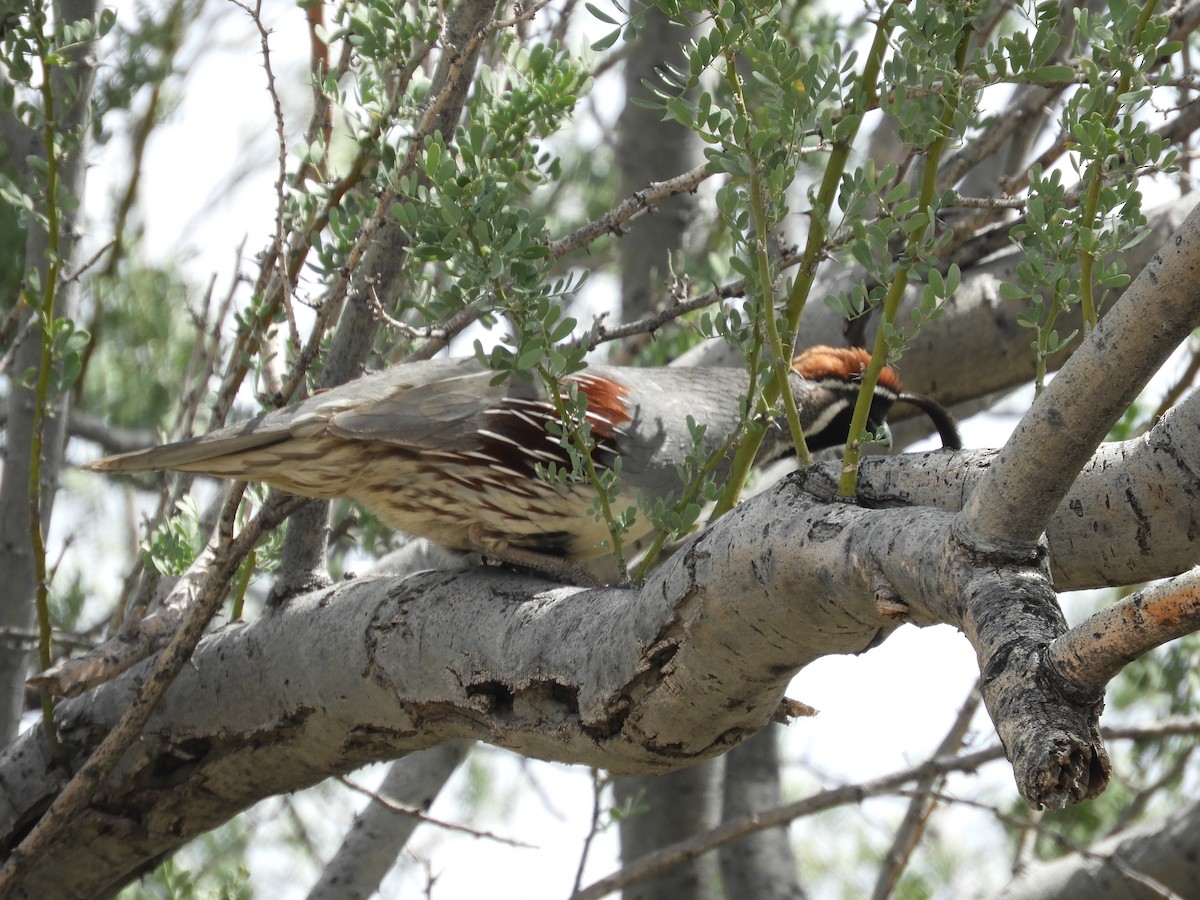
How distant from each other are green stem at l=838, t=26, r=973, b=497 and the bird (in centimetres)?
104

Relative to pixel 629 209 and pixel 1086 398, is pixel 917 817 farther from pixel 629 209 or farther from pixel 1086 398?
pixel 1086 398

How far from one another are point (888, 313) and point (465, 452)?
147cm

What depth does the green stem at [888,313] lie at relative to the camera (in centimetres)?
192

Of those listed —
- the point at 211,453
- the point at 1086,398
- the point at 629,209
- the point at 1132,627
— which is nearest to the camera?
the point at 1132,627

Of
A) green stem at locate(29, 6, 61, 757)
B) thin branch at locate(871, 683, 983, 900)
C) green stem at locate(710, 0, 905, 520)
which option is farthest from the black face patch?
green stem at locate(29, 6, 61, 757)

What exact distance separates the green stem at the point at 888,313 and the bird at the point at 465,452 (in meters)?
1.04

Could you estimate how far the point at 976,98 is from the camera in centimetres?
213

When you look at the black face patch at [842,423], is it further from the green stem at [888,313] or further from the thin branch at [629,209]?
the green stem at [888,313]

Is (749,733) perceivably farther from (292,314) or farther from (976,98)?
(292,314)

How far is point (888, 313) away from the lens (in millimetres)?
1964

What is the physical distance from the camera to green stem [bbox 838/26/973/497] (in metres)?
1.92

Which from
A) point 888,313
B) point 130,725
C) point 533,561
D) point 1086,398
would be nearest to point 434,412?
point 533,561

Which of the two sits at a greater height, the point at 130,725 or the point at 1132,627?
the point at 130,725

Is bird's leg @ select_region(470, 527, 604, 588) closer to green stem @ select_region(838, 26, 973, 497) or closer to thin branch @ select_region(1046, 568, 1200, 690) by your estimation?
green stem @ select_region(838, 26, 973, 497)
